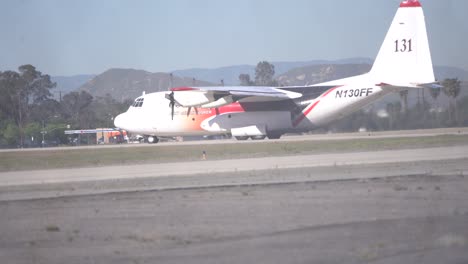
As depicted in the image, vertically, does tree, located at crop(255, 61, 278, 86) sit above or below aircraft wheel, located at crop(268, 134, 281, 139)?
above

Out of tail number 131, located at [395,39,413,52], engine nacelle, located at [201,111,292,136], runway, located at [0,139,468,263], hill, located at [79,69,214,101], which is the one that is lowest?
runway, located at [0,139,468,263]

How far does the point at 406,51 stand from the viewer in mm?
41375

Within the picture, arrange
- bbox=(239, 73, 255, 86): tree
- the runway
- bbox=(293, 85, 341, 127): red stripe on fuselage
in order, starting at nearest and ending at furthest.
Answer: the runway → bbox=(293, 85, 341, 127): red stripe on fuselage → bbox=(239, 73, 255, 86): tree

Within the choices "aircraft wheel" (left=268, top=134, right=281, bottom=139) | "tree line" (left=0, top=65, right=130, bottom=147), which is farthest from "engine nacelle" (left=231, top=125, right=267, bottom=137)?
"tree line" (left=0, top=65, right=130, bottom=147)

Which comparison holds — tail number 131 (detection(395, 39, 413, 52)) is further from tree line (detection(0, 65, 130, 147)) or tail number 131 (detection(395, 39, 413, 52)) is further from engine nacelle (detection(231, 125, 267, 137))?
tree line (detection(0, 65, 130, 147))

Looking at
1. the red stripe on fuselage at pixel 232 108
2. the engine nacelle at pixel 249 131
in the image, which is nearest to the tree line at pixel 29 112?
the red stripe on fuselage at pixel 232 108

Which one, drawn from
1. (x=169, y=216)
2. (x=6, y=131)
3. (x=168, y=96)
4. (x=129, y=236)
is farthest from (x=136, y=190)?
(x=6, y=131)

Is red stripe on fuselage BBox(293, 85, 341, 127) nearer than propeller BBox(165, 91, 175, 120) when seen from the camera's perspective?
Yes

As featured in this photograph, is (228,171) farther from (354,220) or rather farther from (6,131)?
(6,131)

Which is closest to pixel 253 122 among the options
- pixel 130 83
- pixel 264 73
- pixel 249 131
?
pixel 249 131

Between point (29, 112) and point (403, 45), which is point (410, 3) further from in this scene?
point (29, 112)

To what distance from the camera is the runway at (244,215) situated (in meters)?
10.8

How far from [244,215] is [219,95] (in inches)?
1153

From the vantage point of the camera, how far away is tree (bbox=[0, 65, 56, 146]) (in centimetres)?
5341
